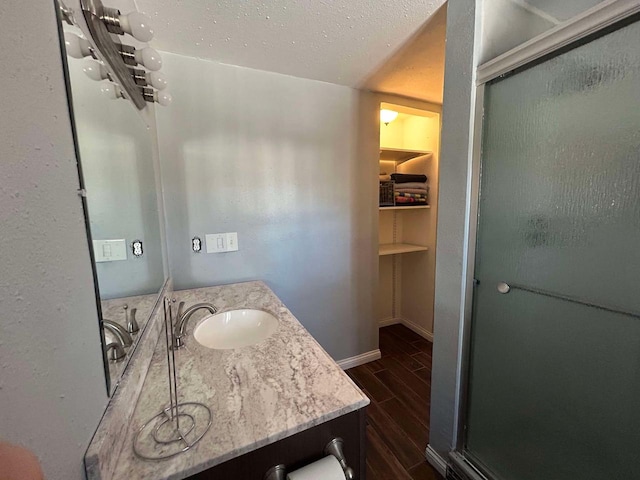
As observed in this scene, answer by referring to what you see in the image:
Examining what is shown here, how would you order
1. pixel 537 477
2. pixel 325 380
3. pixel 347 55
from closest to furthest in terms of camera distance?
1. pixel 325 380
2. pixel 537 477
3. pixel 347 55

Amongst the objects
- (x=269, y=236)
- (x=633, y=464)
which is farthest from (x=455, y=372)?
(x=269, y=236)

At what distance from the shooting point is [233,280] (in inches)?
70.2

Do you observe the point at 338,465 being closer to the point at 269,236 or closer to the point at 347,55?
the point at 269,236

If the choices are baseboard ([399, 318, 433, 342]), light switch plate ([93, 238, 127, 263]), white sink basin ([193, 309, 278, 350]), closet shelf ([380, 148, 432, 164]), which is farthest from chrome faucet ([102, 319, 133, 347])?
baseboard ([399, 318, 433, 342])

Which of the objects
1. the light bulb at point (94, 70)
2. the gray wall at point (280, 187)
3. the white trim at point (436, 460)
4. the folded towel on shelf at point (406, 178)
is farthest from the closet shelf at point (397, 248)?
the light bulb at point (94, 70)

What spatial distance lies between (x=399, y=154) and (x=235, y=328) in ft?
7.16

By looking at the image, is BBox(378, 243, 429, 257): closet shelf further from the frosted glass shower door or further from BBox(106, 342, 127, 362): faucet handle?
BBox(106, 342, 127, 362): faucet handle

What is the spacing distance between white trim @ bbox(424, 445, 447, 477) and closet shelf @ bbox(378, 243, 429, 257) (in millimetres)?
1445

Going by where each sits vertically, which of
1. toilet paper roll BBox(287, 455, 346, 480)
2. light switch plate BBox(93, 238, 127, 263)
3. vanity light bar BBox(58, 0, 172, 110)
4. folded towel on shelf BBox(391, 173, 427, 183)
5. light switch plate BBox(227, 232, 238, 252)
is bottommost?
toilet paper roll BBox(287, 455, 346, 480)

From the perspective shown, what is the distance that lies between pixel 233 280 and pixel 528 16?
6.40 ft

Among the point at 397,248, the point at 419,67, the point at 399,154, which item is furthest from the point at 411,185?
the point at 419,67

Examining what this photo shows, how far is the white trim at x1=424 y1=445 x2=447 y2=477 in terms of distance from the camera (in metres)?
1.35

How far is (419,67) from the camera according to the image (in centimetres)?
174

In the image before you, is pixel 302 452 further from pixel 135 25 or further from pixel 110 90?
pixel 135 25
